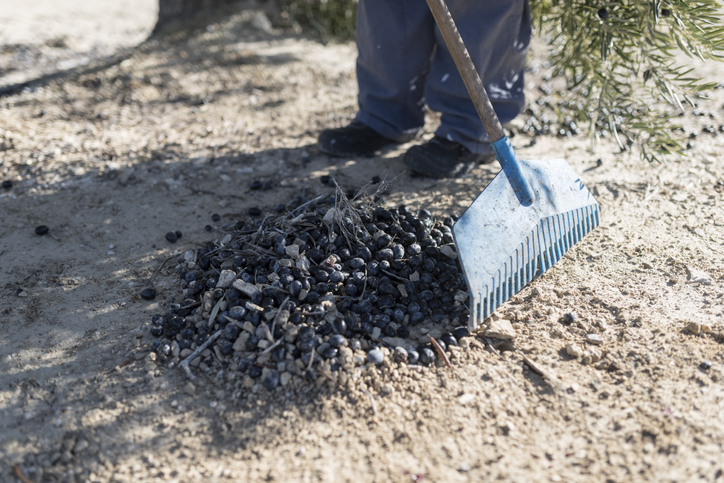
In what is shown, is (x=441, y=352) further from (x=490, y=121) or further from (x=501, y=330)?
(x=490, y=121)

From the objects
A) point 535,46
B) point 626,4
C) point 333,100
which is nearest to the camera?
point 626,4

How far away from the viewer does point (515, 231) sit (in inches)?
83.2

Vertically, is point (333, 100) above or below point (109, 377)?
above

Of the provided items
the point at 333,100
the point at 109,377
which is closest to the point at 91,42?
the point at 333,100

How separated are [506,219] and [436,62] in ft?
4.38

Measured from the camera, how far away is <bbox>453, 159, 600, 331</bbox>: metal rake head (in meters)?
1.98

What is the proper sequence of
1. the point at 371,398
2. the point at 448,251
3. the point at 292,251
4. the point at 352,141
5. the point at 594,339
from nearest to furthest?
the point at 371,398
the point at 594,339
the point at 292,251
the point at 448,251
the point at 352,141

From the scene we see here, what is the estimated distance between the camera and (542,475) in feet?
5.08

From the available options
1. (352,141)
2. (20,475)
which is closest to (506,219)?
(352,141)

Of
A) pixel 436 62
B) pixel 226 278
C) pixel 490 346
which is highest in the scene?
pixel 436 62

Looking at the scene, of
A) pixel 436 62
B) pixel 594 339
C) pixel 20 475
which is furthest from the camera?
pixel 436 62

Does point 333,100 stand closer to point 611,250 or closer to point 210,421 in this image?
point 611,250

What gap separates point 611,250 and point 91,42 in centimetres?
570

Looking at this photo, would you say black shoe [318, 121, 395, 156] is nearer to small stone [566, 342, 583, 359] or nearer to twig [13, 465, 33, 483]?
small stone [566, 342, 583, 359]
